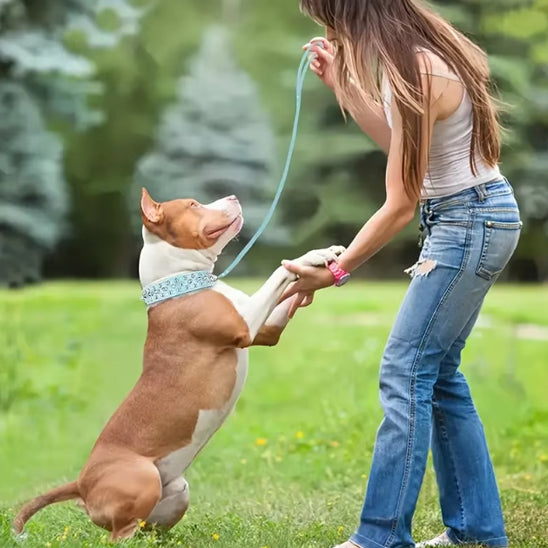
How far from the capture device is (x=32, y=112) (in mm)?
13883

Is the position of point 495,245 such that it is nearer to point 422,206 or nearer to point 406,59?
point 422,206

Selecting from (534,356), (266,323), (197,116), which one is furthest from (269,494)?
(197,116)

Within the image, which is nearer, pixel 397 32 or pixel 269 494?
pixel 397 32

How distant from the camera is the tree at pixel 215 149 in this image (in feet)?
48.8

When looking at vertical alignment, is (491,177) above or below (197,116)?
above

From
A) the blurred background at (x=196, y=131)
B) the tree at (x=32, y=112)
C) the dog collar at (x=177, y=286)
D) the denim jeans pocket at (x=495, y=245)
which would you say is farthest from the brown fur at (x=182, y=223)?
the blurred background at (x=196, y=131)

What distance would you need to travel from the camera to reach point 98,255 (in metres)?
15.9

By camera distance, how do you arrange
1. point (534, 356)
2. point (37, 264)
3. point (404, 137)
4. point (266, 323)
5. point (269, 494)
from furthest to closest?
point (37, 264) → point (534, 356) → point (269, 494) → point (266, 323) → point (404, 137)

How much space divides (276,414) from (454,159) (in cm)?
493

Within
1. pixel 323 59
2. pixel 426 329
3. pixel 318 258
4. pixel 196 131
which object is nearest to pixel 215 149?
pixel 196 131

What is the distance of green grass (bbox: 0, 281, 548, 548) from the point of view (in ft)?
14.6

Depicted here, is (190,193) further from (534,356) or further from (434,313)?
(434,313)

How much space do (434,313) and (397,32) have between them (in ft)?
2.98

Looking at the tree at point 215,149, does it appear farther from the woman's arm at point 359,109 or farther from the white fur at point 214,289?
the white fur at point 214,289
